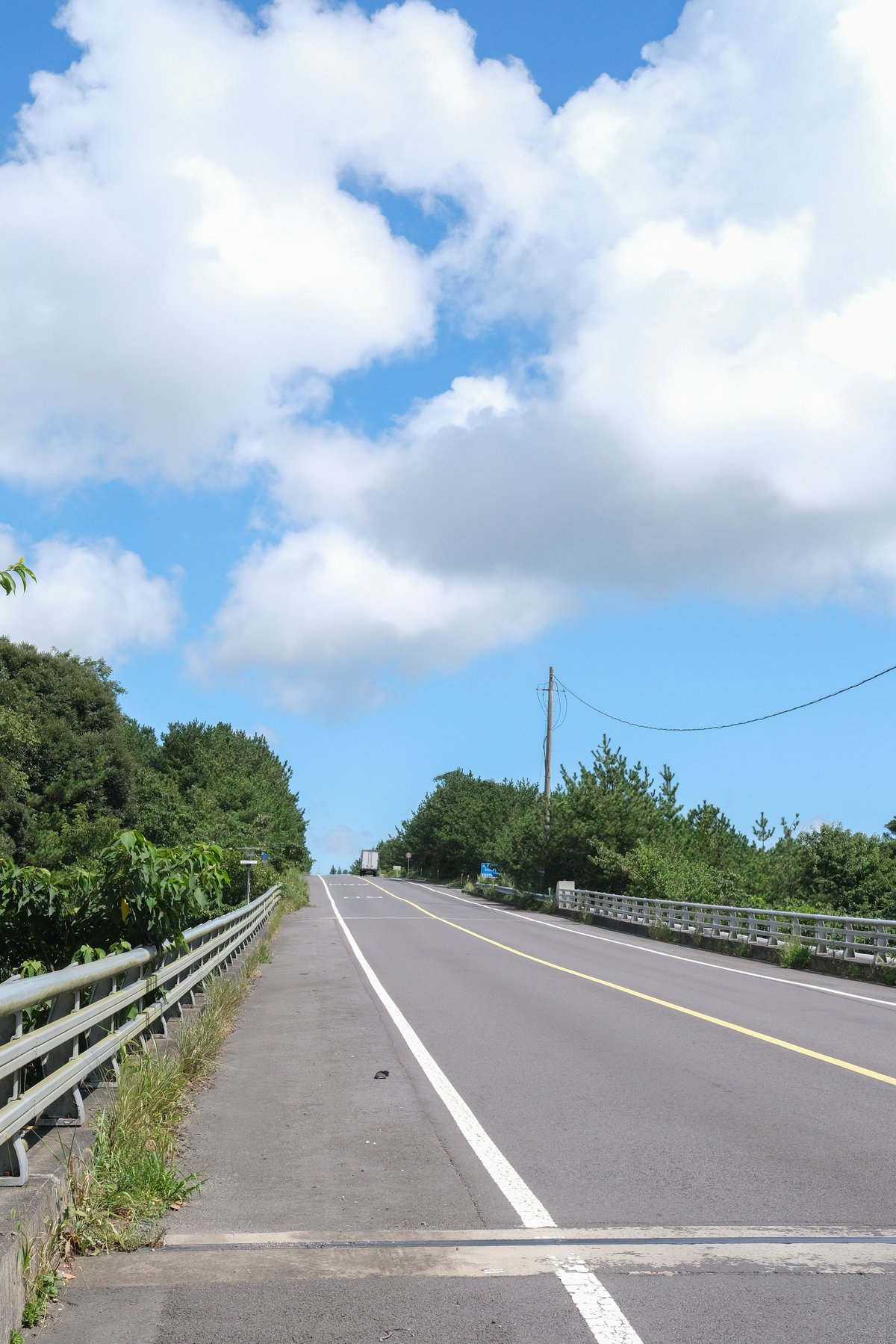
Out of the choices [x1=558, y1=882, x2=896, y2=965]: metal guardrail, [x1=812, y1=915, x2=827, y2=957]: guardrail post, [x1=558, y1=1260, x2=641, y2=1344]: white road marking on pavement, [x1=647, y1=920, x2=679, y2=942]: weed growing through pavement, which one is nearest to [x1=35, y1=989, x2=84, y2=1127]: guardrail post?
[x1=558, y1=1260, x2=641, y2=1344]: white road marking on pavement

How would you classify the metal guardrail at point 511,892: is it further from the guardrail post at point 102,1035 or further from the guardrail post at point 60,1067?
the guardrail post at point 60,1067

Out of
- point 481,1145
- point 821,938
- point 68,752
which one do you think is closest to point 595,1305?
point 481,1145

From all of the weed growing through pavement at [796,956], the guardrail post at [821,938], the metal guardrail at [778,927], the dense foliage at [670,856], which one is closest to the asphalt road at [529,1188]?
the metal guardrail at [778,927]

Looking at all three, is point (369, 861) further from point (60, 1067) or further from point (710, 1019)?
point (60, 1067)

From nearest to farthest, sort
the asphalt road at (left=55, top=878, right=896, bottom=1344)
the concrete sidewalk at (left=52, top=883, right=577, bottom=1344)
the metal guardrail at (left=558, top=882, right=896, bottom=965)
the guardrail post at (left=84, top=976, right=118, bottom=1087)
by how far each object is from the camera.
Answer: the concrete sidewalk at (left=52, top=883, right=577, bottom=1344) < the asphalt road at (left=55, top=878, right=896, bottom=1344) < the guardrail post at (left=84, top=976, right=118, bottom=1087) < the metal guardrail at (left=558, top=882, right=896, bottom=965)

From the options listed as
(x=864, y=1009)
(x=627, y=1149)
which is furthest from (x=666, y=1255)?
(x=864, y=1009)

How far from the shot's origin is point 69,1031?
550 centimetres

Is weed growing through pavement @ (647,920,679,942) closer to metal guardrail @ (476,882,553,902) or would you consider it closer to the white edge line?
metal guardrail @ (476,882,553,902)

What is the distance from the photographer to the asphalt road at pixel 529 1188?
426cm

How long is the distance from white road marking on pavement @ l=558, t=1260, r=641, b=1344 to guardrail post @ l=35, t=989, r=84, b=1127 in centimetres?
263

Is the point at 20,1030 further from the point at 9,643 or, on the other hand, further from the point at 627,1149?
the point at 9,643

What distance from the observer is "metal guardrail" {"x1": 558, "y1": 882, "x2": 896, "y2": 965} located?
2089 cm

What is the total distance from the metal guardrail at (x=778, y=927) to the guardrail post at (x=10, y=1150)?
1811 centimetres

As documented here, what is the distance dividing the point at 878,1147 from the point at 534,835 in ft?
170
